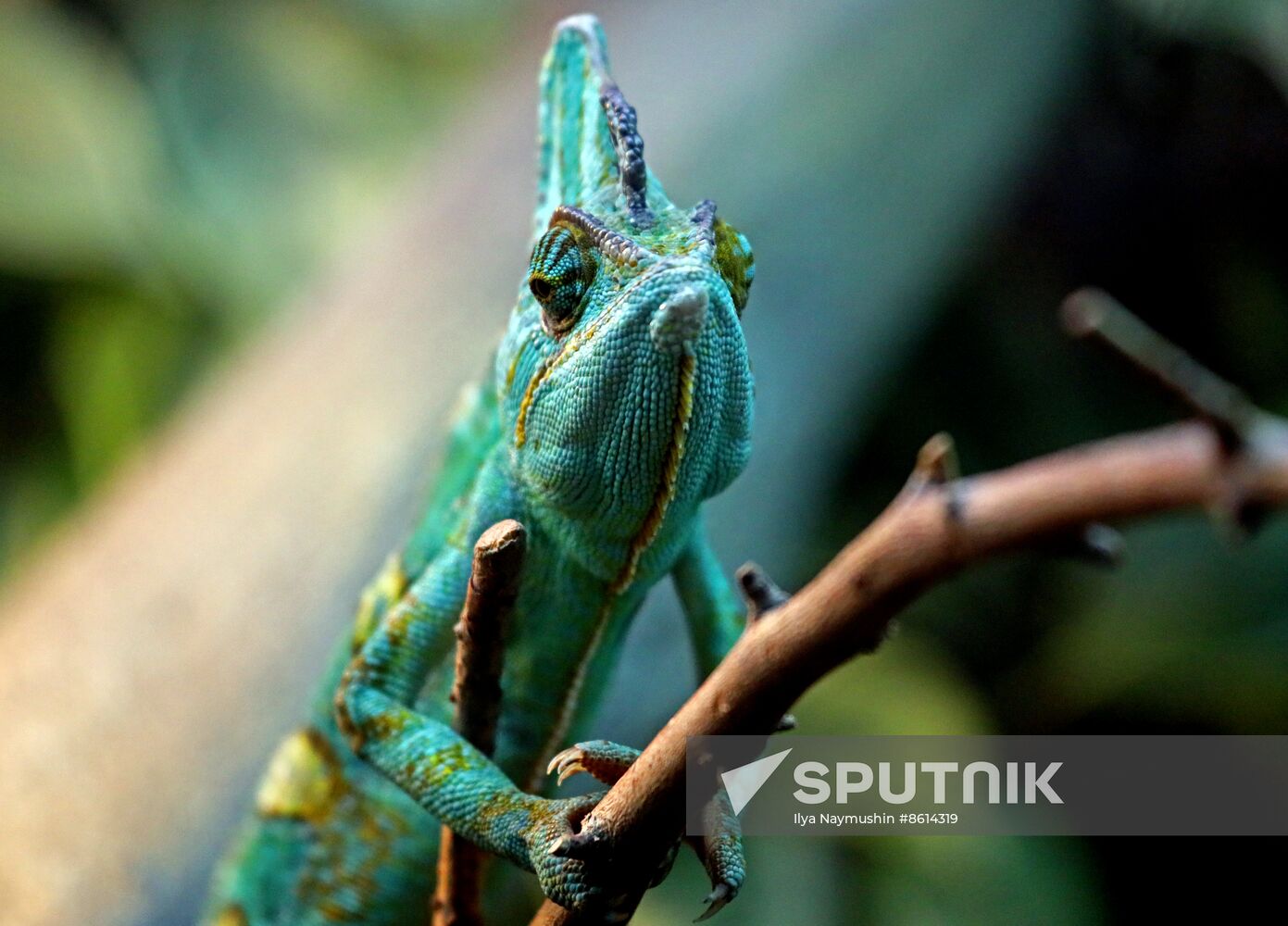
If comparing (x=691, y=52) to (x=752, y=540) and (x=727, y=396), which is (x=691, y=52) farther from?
(x=727, y=396)

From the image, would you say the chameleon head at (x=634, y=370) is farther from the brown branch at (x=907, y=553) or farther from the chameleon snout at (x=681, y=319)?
the brown branch at (x=907, y=553)

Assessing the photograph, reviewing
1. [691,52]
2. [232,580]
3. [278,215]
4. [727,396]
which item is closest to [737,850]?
[727,396]

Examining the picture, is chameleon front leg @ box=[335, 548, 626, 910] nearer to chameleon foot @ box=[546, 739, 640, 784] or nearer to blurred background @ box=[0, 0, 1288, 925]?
chameleon foot @ box=[546, 739, 640, 784]

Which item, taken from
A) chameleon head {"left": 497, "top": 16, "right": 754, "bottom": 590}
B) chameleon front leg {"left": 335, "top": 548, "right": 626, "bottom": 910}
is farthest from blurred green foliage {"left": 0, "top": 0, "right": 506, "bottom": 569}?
chameleon head {"left": 497, "top": 16, "right": 754, "bottom": 590}

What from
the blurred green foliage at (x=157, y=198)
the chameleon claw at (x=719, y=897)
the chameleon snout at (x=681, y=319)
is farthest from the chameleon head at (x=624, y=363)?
the blurred green foliage at (x=157, y=198)

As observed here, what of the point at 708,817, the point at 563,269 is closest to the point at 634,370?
the point at 563,269
